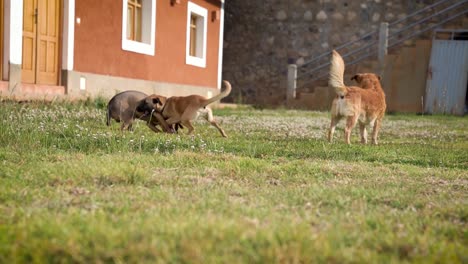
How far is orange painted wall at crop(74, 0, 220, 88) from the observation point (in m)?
12.9

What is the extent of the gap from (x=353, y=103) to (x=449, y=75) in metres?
13.0

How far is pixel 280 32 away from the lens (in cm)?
2256

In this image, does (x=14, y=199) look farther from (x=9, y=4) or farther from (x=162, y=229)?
(x=9, y=4)

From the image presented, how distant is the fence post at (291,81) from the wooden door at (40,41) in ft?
34.3

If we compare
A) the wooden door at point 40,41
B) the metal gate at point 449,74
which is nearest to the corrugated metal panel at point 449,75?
the metal gate at point 449,74

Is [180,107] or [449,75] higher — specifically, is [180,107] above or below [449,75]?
below

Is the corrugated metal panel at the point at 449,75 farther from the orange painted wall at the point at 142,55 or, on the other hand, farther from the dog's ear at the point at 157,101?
the dog's ear at the point at 157,101

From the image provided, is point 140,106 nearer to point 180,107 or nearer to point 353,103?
point 180,107

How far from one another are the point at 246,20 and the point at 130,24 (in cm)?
854

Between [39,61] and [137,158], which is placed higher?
[39,61]

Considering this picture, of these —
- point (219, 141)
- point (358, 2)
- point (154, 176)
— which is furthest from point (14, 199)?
point (358, 2)

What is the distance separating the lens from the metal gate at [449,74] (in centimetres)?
1966

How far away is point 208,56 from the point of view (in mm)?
19828

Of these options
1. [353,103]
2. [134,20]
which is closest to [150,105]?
[353,103]
